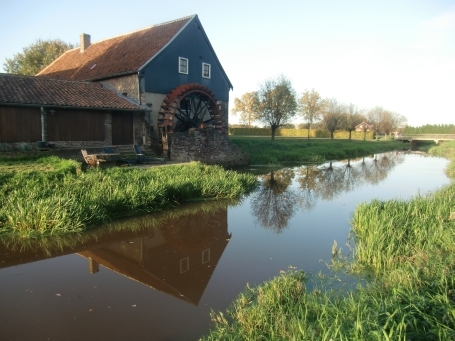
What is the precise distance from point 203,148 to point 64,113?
247 inches

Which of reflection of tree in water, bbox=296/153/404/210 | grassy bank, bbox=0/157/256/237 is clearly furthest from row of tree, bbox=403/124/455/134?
grassy bank, bbox=0/157/256/237

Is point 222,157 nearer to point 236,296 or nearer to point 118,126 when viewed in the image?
point 118,126

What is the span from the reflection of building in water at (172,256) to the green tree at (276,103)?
2154cm

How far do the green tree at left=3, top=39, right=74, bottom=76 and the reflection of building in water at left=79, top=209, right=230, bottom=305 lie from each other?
3104cm

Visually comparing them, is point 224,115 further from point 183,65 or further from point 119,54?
point 119,54

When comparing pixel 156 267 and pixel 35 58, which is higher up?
pixel 35 58

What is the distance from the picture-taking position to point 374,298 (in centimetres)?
366

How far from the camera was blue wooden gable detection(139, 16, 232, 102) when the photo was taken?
18.1 m

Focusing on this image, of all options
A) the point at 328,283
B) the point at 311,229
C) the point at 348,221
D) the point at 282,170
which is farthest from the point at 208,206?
the point at 282,170

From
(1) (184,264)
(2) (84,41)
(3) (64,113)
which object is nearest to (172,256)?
(1) (184,264)

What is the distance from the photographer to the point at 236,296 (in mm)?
4672

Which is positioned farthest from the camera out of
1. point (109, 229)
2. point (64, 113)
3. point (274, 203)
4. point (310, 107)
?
point (310, 107)

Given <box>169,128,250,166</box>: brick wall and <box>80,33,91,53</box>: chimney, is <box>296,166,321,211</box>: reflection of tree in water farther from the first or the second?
<box>80,33,91,53</box>: chimney

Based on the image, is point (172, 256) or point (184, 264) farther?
point (172, 256)
